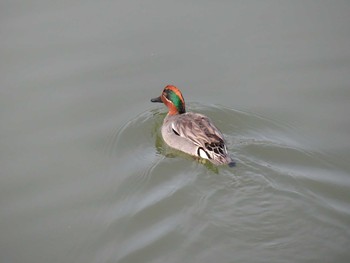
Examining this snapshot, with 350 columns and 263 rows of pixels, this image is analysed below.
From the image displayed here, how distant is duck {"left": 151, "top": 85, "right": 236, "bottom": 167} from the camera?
849 centimetres

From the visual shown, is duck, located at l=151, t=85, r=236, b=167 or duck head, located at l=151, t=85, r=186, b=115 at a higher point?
duck head, located at l=151, t=85, r=186, b=115

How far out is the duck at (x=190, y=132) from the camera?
849 cm

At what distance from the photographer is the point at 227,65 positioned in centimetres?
1048

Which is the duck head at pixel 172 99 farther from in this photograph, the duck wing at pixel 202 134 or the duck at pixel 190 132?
the duck wing at pixel 202 134

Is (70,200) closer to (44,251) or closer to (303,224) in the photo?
(44,251)

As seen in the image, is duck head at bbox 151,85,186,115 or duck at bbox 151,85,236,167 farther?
duck head at bbox 151,85,186,115

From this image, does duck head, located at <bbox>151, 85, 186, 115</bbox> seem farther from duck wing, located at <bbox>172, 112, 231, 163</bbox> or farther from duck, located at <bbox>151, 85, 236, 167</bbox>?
duck wing, located at <bbox>172, 112, 231, 163</bbox>

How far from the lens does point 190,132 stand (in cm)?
909

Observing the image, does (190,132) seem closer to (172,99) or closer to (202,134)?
(202,134)

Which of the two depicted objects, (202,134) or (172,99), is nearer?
(202,134)

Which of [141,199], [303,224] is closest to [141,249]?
[141,199]

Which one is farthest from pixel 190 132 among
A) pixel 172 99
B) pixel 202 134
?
pixel 172 99

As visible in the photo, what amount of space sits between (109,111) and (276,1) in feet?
15.9

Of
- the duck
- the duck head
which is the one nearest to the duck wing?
the duck
